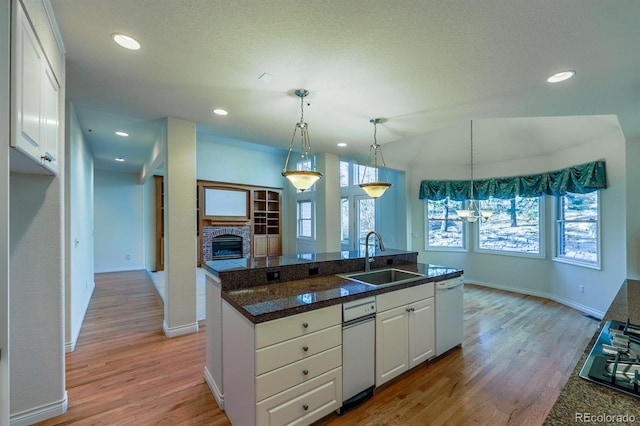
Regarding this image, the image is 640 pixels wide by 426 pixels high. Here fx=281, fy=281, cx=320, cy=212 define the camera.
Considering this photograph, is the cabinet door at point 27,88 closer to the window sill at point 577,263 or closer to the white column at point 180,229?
the white column at point 180,229

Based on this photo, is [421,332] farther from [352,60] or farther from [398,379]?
[352,60]

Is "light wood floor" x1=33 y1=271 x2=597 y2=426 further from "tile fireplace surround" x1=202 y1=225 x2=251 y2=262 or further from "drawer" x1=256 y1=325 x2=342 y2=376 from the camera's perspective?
"tile fireplace surround" x1=202 y1=225 x2=251 y2=262

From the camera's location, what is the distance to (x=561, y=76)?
Answer: 2246 millimetres

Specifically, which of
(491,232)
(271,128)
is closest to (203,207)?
(271,128)

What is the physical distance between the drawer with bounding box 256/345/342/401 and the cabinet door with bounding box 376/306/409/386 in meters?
0.46

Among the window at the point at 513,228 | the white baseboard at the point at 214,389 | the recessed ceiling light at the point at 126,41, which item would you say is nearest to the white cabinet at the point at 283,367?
the white baseboard at the point at 214,389

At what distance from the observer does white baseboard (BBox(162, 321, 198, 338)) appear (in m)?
3.40

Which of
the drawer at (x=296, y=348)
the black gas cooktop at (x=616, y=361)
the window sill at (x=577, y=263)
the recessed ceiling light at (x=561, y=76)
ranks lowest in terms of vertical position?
the drawer at (x=296, y=348)

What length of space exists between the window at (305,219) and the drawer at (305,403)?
6.67 metres

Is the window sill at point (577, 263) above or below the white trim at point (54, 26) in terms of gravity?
below

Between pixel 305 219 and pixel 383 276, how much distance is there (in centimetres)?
598

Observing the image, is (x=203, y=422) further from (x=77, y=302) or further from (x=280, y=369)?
(x=77, y=302)

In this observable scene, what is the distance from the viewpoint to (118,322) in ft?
12.7

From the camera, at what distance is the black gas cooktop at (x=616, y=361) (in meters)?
0.98
